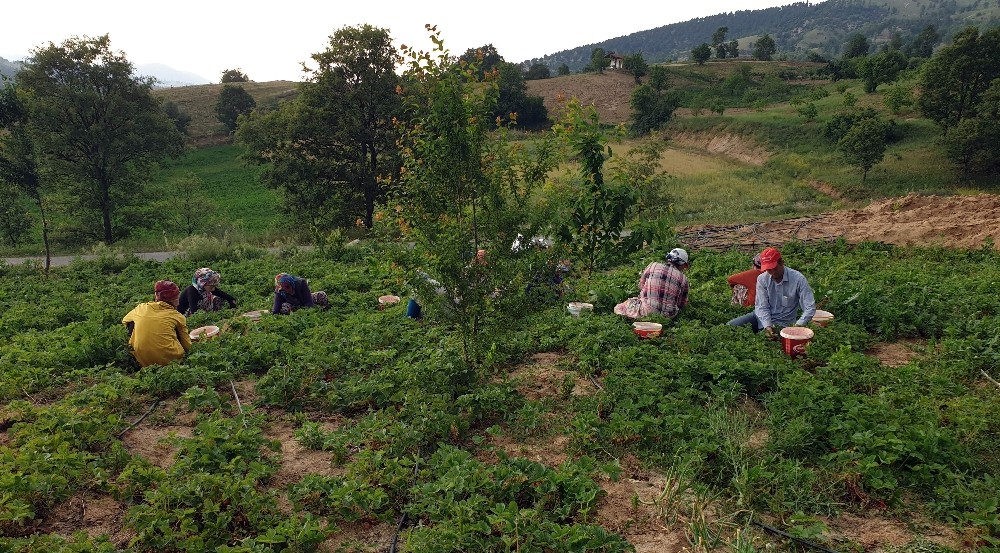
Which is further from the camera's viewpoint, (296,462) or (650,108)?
(650,108)

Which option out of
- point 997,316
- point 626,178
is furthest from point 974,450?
point 626,178

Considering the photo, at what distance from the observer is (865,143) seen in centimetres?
2662

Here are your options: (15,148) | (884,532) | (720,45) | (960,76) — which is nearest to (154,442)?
(884,532)

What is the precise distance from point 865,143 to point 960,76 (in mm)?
8754

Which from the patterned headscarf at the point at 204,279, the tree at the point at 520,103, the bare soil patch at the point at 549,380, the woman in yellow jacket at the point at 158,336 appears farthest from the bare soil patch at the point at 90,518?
the tree at the point at 520,103

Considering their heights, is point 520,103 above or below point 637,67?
below

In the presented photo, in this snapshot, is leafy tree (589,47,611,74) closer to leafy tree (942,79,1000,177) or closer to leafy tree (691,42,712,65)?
leafy tree (691,42,712,65)

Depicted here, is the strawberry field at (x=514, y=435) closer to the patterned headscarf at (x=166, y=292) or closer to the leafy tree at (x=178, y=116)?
the patterned headscarf at (x=166, y=292)

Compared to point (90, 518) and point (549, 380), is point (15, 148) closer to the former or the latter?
point (90, 518)

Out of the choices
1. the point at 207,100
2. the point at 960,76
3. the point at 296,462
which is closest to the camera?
the point at 296,462

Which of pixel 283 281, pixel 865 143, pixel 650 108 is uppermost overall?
pixel 650 108

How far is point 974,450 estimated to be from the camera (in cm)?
430

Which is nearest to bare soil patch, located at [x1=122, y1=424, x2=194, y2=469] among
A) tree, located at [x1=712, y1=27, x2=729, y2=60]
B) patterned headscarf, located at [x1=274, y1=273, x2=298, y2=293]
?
patterned headscarf, located at [x1=274, y1=273, x2=298, y2=293]

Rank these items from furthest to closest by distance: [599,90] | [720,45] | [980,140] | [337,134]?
[720,45]
[599,90]
[980,140]
[337,134]
